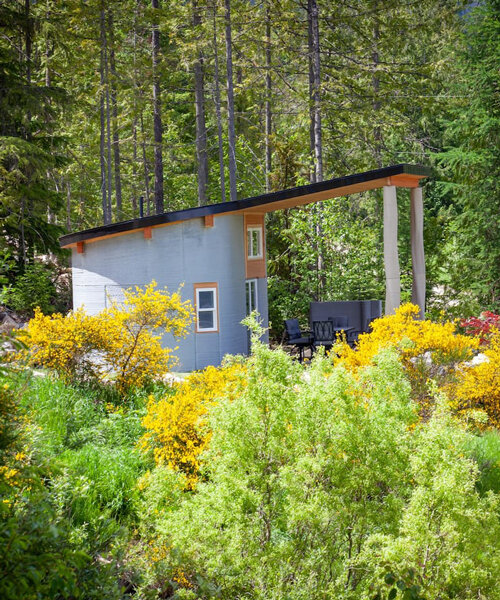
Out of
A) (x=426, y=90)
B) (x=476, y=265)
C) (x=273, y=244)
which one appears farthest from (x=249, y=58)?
(x=476, y=265)

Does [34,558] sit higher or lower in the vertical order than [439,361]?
lower

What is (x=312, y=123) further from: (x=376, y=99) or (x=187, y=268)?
(x=187, y=268)

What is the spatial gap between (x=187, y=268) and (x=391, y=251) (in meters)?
4.64

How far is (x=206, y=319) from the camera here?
16.5 m

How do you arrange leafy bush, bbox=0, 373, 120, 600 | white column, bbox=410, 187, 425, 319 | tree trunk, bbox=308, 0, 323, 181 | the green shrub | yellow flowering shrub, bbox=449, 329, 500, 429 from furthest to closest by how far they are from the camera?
1. tree trunk, bbox=308, 0, 323, 181
2. white column, bbox=410, 187, 425, 319
3. yellow flowering shrub, bbox=449, 329, 500, 429
4. the green shrub
5. leafy bush, bbox=0, 373, 120, 600

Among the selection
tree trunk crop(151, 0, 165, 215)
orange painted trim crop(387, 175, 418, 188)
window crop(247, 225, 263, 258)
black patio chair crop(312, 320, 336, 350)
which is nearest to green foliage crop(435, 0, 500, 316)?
black patio chair crop(312, 320, 336, 350)

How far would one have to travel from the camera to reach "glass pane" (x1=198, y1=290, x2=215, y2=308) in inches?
650

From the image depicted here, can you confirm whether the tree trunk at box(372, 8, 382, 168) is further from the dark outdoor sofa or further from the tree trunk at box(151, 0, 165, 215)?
the tree trunk at box(151, 0, 165, 215)

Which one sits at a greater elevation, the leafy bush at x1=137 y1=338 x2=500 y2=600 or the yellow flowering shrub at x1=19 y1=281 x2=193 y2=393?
the yellow flowering shrub at x1=19 y1=281 x2=193 y2=393

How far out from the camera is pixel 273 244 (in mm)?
22188

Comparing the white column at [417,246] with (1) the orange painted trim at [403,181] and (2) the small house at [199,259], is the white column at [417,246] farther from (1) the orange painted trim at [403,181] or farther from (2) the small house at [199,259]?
(1) the orange painted trim at [403,181]

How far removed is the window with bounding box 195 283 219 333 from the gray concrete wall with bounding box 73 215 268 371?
0.41ft

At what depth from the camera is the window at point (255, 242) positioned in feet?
58.4

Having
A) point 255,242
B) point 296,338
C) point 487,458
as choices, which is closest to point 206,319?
point 296,338
